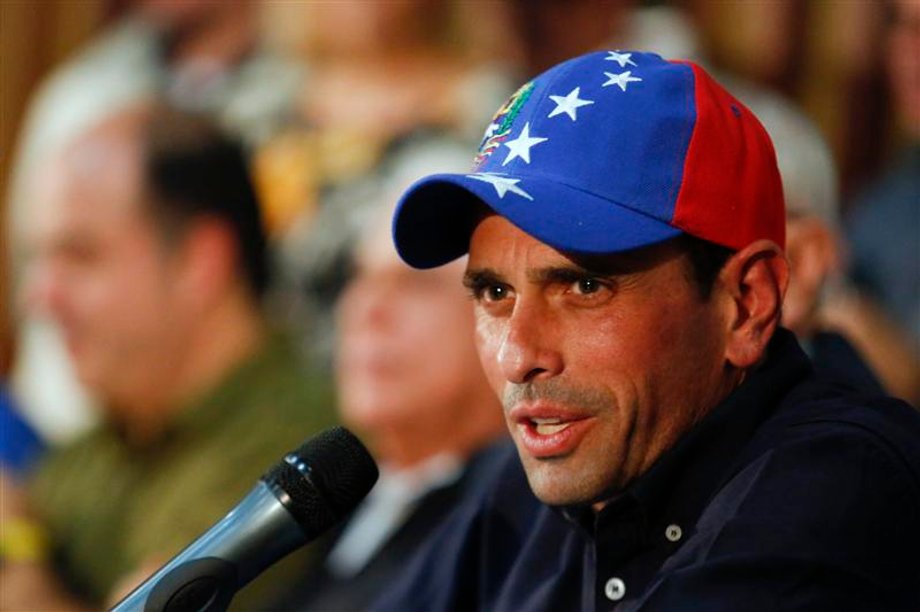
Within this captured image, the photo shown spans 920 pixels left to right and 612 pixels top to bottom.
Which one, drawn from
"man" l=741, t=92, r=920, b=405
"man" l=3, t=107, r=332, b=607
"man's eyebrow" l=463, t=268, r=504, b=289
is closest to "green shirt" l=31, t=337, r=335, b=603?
"man" l=3, t=107, r=332, b=607

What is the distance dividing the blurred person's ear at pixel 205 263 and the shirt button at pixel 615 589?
8.23ft

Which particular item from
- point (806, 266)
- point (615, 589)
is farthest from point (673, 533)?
point (806, 266)

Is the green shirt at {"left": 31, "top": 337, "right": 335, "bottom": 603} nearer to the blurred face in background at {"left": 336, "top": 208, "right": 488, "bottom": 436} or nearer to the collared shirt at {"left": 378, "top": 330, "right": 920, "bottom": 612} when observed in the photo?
the blurred face in background at {"left": 336, "top": 208, "right": 488, "bottom": 436}

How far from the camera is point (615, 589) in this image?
1353 millimetres

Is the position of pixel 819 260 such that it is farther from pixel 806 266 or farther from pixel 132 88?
pixel 132 88

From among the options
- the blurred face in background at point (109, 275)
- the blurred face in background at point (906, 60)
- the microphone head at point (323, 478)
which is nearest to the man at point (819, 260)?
the blurred face in background at point (906, 60)

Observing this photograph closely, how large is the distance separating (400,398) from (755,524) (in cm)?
210

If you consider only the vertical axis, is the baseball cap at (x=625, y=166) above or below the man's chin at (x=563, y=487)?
above

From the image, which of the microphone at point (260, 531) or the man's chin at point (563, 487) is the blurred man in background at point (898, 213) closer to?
the man's chin at point (563, 487)

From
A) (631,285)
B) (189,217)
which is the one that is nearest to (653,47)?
(189,217)

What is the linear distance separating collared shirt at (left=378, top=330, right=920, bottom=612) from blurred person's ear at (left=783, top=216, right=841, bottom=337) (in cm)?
79

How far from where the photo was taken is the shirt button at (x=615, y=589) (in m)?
1.35

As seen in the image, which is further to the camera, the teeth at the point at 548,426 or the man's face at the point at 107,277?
the man's face at the point at 107,277

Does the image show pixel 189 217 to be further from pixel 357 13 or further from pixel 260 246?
pixel 357 13
